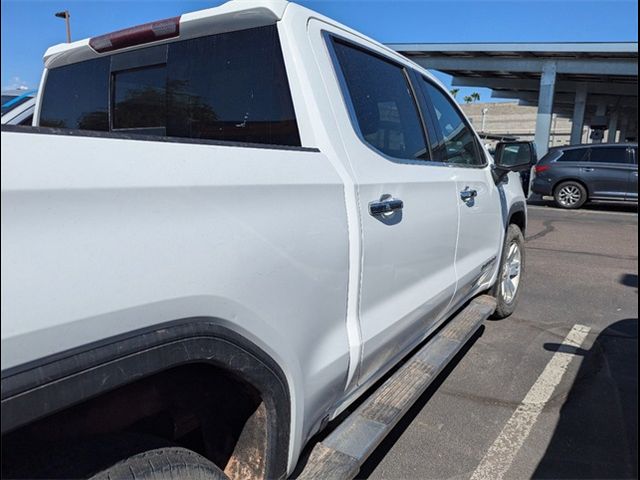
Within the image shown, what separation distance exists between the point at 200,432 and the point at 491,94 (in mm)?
33406

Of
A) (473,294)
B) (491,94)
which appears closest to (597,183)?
(473,294)

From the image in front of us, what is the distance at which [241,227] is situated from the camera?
1.39 meters

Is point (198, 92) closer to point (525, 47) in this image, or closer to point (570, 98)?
point (525, 47)

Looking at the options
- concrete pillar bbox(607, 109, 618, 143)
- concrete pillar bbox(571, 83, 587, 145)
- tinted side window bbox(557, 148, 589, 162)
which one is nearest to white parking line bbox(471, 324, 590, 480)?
tinted side window bbox(557, 148, 589, 162)

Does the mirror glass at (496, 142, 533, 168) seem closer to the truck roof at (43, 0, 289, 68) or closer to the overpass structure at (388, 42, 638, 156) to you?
the truck roof at (43, 0, 289, 68)

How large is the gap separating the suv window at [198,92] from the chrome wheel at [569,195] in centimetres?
1404

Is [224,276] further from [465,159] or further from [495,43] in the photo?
[495,43]

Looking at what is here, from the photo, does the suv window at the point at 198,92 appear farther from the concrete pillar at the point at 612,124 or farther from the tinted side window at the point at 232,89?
the concrete pillar at the point at 612,124

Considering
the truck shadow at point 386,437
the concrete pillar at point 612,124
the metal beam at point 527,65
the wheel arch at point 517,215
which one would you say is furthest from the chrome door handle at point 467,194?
the concrete pillar at point 612,124

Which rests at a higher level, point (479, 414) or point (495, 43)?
point (495, 43)

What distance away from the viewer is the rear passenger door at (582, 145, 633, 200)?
1343 cm

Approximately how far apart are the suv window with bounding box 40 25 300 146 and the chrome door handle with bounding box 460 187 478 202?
4.78ft

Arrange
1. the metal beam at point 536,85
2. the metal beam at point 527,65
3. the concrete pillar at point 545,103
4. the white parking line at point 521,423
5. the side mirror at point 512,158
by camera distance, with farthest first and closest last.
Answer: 1. the metal beam at point 536,85
2. the concrete pillar at point 545,103
3. the metal beam at point 527,65
4. the side mirror at point 512,158
5. the white parking line at point 521,423

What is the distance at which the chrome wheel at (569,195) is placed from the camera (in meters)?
14.1
